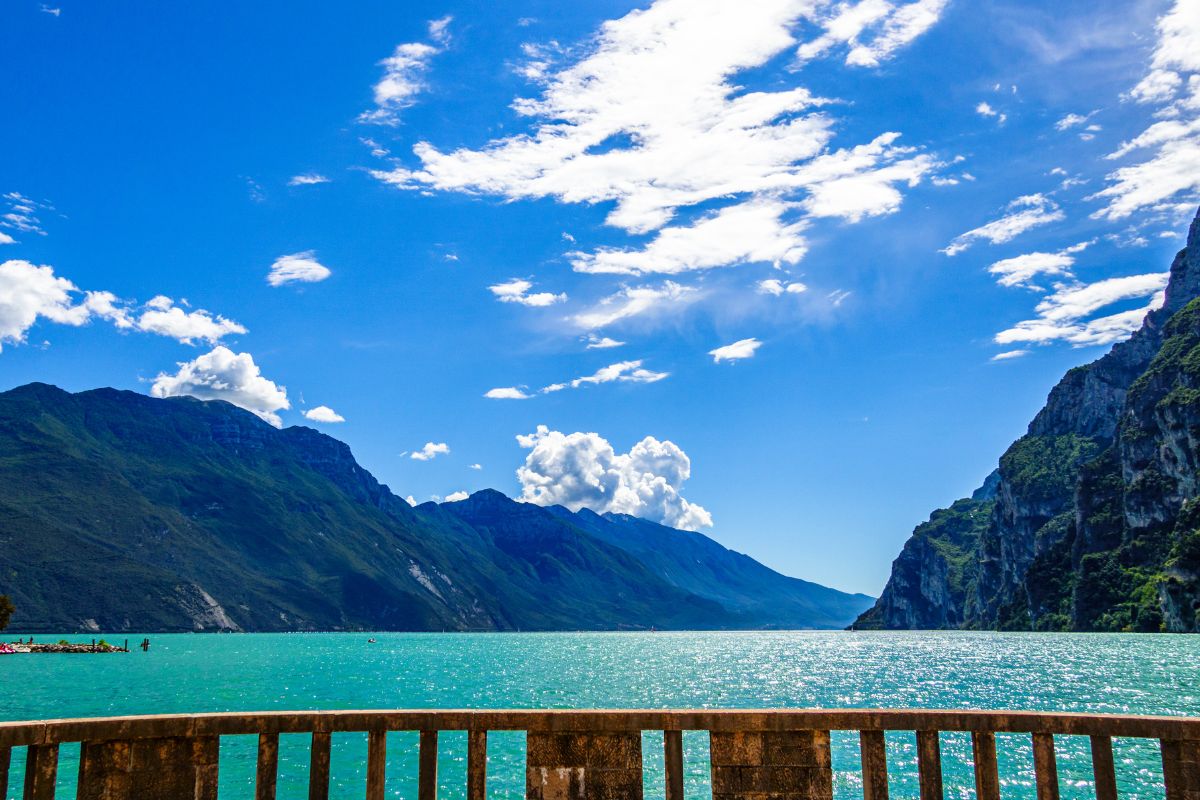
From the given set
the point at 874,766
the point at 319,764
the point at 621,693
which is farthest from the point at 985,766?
the point at 621,693

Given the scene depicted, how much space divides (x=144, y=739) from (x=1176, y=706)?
78.7 meters

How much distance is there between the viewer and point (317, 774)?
12.7 metres

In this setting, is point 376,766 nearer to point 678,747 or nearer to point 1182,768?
point 678,747

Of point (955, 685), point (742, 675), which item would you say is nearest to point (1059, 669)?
point (955, 685)

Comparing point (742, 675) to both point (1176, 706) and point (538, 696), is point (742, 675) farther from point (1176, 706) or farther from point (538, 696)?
point (1176, 706)

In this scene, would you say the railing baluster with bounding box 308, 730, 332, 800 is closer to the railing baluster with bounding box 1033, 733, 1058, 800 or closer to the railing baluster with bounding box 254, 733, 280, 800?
the railing baluster with bounding box 254, 733, 280, 800

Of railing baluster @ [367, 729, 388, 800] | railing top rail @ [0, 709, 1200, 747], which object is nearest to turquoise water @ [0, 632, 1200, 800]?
railing baluster @ [367, 729, 388, 800]

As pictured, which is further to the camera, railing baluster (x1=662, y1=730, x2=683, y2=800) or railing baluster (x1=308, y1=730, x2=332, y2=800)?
railing baluster (x1=308, y1=730, x2=332, y2=800)

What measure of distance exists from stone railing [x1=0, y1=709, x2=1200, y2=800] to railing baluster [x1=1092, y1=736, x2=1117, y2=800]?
14mm

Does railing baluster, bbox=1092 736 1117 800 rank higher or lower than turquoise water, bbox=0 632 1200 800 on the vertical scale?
higher

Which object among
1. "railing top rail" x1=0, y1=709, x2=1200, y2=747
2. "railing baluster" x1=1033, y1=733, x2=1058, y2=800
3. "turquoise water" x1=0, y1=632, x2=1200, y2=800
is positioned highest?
"railing top rail" x1=0, y1=709, x2=1200, y2=747

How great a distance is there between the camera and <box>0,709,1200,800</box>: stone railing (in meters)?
12.3

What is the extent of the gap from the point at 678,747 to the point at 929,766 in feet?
11.8

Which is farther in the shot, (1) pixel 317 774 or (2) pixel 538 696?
(2) pixel 538 696
